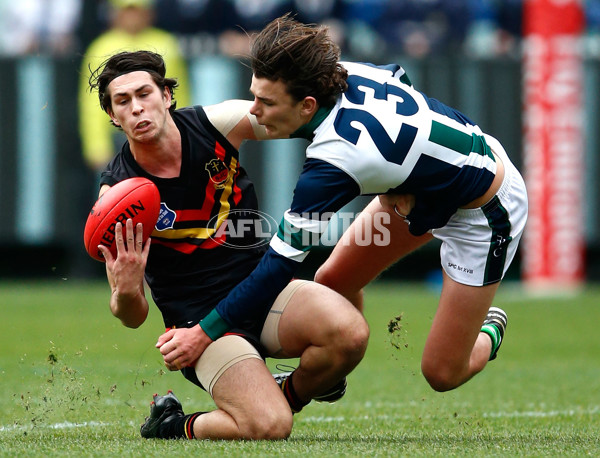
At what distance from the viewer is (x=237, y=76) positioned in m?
12.4

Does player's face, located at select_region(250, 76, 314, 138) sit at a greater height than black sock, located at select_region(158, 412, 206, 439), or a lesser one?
greater

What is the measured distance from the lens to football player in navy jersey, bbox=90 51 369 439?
486 cm

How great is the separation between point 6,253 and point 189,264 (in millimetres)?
8754

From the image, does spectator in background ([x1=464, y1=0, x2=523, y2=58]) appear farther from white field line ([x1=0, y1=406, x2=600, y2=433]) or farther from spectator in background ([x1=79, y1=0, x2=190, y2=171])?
white field line ([x1=0, y1=406, x2=600, y2=433])

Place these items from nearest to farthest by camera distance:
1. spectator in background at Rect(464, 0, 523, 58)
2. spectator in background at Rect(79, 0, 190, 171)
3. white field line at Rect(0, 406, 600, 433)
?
white field line at Rect(0, 406, 600, 433) < spectator in background at Rect(79, 0, 190, 171) < spectator in background at Rect(464, 0, 523, 58)

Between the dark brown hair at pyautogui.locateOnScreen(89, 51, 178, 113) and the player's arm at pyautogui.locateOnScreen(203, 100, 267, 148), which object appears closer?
the dark brown hair at pyautogui.locateOnScreen(89, 51, 178, 113)

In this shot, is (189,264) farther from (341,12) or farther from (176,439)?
(341,12)

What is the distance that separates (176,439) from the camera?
4902 millimetres

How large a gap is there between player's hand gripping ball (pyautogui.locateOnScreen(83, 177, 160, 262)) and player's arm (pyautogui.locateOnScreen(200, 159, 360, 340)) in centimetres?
52

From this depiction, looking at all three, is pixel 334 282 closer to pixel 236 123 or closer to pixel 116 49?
pixel 236 123

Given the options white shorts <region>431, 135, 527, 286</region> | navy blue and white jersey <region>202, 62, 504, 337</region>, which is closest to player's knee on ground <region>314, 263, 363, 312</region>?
white shorts <region>431, 135, 527, 286</region>

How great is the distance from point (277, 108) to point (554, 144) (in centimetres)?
788

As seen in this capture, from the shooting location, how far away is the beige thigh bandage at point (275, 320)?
5168 millimetres

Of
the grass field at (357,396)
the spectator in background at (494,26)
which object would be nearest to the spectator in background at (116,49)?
the grass field at (357,396)
